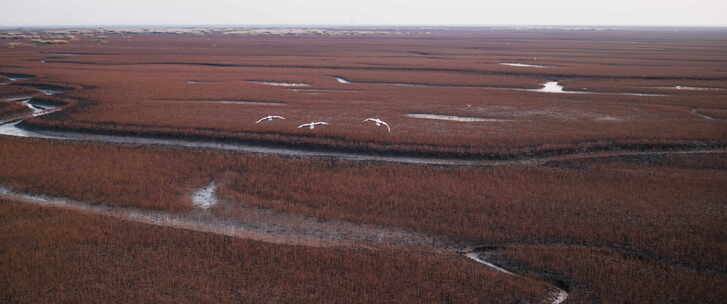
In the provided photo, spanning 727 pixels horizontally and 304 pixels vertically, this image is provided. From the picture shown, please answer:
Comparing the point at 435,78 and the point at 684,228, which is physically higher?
the point at 435,78

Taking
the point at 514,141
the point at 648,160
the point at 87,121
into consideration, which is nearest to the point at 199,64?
the point at 87,121

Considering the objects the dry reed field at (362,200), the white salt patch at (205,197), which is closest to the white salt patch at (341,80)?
the dry reed field at (362,200)

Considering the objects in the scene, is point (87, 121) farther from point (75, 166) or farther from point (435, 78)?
point (435, 78)

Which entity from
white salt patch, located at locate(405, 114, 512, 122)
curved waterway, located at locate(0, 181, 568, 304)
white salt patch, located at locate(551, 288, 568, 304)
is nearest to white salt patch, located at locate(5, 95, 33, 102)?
curved waterway, located at locate(0, 181, 568, 304)

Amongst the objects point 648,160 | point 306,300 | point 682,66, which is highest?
point 682,66

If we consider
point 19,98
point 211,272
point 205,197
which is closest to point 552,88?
point 205,197
